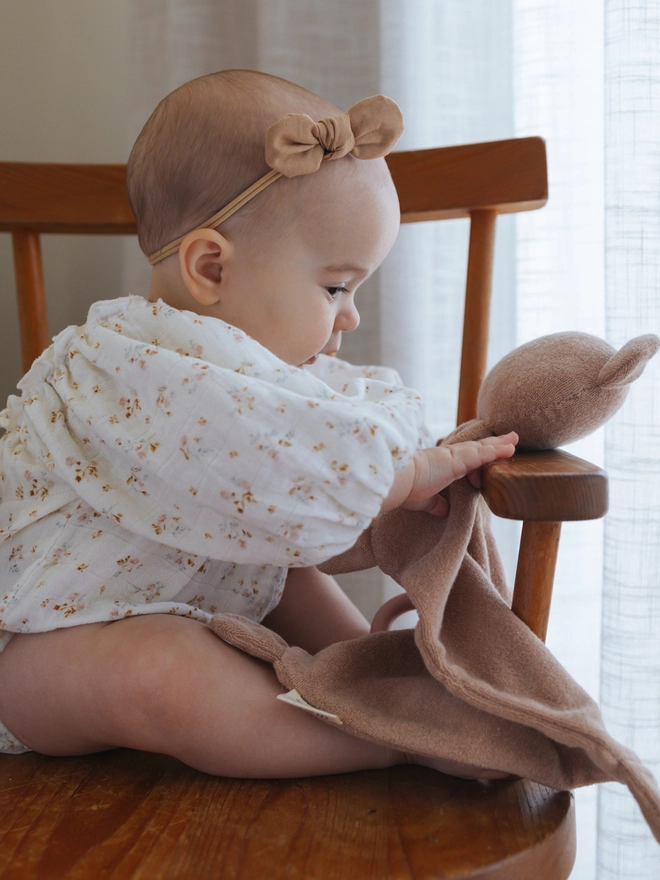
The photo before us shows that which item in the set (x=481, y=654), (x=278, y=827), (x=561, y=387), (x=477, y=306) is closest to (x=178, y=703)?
(x=278, y=827)

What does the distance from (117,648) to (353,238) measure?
14.8 inches

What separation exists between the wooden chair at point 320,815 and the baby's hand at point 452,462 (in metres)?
0.02

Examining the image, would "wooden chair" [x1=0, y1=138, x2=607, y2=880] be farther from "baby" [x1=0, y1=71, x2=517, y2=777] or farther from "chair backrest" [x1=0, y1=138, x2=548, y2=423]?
"chair backrest" [x1=0, y1=138, x2=548, y2=423]

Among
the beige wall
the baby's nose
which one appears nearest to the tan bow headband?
the baby's nose

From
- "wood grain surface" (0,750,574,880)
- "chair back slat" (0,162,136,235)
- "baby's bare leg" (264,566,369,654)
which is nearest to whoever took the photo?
"wood grain surface" (0,750,574,880)

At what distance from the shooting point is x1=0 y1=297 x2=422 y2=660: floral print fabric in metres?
0.57

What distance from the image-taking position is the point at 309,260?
0.69 meters

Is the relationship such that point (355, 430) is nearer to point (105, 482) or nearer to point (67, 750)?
point (105, 482)

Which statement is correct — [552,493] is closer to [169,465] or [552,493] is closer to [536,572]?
[536,572]

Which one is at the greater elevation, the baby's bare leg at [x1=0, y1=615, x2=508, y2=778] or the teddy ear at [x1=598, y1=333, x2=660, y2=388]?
the teddy ear at [x1=598, y1=333, x2=660, y2=388]

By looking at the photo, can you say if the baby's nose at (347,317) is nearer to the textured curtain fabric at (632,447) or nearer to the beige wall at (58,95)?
the textured curtain fabric at (632,447)

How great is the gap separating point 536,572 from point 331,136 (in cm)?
37

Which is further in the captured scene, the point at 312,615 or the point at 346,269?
the point at 312,615

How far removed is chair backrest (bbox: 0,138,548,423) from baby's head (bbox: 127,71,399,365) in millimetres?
199
